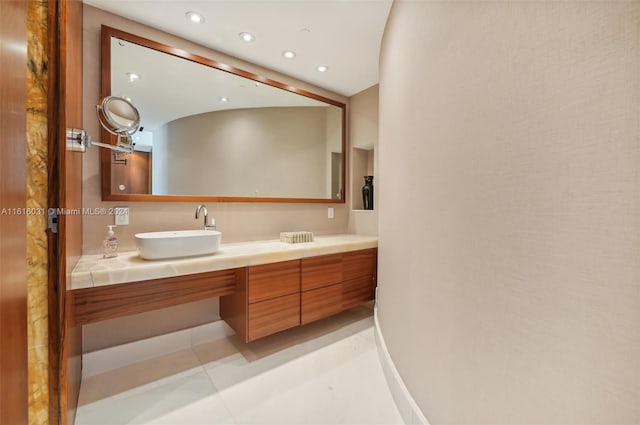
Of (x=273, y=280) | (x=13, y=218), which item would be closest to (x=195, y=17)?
(x=13, y=218)

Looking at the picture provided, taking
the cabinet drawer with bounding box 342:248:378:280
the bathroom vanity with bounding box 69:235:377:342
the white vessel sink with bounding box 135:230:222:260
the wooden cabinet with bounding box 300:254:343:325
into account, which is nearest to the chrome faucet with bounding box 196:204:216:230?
the bathroom vanity with bounding box 69:235:377:342

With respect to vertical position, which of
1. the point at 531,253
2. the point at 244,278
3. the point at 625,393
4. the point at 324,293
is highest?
the point at 531,253

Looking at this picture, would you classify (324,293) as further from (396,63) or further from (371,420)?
(396,63)

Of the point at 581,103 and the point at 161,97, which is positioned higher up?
the point at 161,97

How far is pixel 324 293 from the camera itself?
221cm

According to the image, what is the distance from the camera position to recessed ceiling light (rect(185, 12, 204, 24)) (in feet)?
5.85

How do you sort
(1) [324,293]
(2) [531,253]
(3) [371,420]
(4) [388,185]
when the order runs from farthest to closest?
(1) [324,293], (4) [388,185], (3) [371,420], (2) [531,253]

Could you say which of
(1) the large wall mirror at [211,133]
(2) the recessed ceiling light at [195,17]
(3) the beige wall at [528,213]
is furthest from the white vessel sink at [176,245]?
(2) the recessed ceiling light at [195,17]

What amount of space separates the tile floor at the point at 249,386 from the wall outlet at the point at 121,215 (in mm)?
982

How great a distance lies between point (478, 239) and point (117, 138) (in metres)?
2.14

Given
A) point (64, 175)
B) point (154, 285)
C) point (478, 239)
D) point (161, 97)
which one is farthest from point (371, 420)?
point (161, 97)

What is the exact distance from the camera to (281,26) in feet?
6.23

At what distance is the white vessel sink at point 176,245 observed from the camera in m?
1.56

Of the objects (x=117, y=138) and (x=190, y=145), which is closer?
(x=117, y=138)
